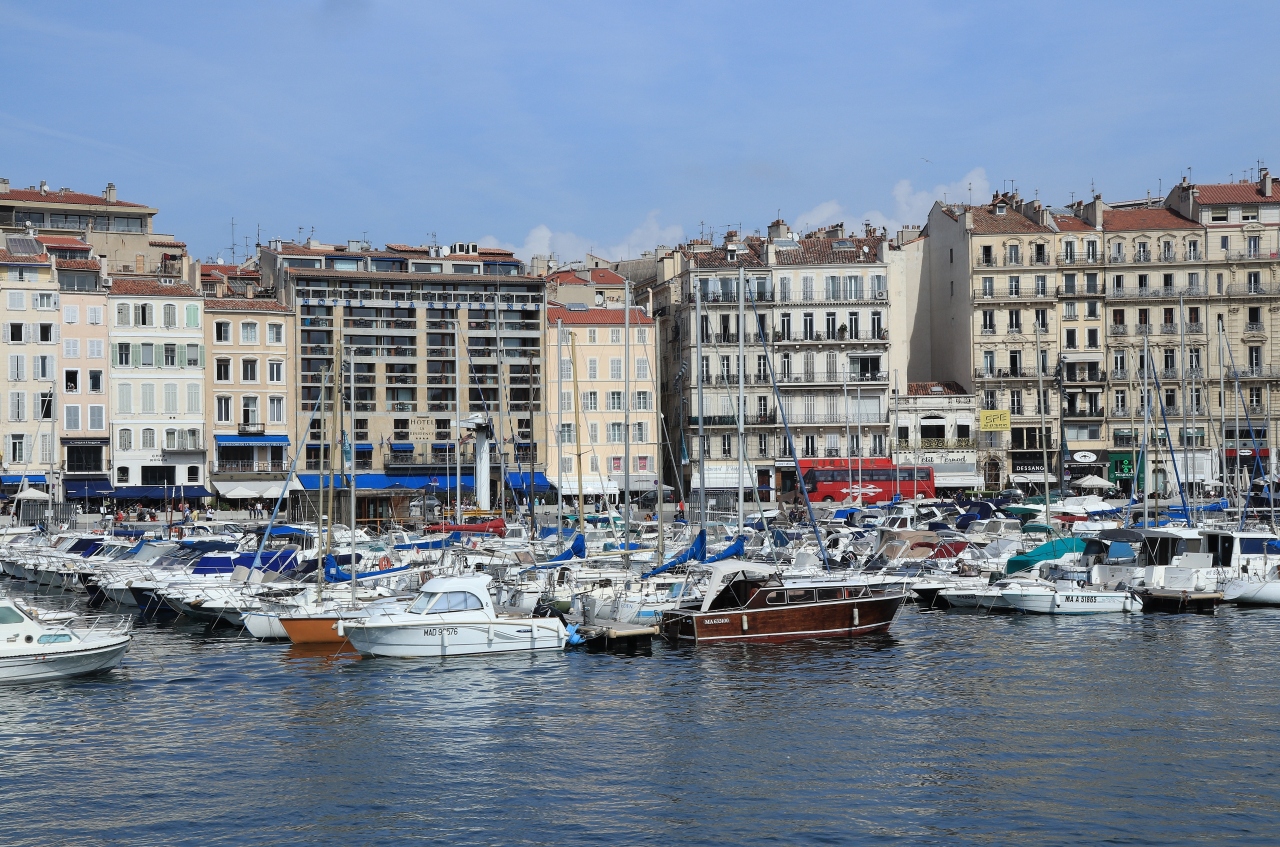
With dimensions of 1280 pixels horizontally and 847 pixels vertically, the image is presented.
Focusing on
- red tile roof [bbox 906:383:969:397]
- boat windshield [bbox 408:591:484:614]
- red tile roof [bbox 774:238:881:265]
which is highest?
red tile roof [bbox 774:238:881:265]

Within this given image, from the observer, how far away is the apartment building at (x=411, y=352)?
8500 cm

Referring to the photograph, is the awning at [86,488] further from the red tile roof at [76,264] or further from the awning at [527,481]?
the awning at [527,481]

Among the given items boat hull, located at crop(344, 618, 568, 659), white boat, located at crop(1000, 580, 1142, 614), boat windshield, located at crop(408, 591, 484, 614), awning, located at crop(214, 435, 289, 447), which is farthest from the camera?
awning, located at crop(214, 435, 289, 447)

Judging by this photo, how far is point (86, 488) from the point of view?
262 feet

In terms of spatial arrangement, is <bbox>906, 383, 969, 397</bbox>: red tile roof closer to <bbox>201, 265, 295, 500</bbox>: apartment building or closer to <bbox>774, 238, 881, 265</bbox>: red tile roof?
<bbox>774, 238, 881, 265</bbox>: red tile roof

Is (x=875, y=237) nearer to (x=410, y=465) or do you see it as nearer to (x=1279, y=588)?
(x=410, y=465)

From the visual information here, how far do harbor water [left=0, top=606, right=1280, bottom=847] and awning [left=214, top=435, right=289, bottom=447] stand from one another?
4611cm

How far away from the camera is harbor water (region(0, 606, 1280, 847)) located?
22.1 meters

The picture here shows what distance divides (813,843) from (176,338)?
69315mm

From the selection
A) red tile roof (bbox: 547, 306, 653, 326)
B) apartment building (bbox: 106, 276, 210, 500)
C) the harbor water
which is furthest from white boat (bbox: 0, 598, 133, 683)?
red tile roof (bbox: 547, 306, 653, 326)

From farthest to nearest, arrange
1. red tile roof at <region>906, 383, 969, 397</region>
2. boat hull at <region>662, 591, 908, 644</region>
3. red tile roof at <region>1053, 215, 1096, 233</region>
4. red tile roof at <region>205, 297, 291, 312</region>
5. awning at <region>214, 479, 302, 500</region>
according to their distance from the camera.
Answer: red tile roof at <region>1053, 215, 1096, 233</region> → red tile roof at <region>906, 383, 969, 397</region> → red tile roof at <region>205, 297, 291, 312</region> → awning at <region>214, 479, 302, 500</region> → boat hull at <region>662, 591, 908, 644</region>

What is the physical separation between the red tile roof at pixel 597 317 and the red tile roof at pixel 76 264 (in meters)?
25.9

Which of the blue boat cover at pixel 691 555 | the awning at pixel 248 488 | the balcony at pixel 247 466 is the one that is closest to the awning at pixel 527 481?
the awning at pixel 248 488

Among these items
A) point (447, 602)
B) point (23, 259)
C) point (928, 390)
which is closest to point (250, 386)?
point (23, 259)
